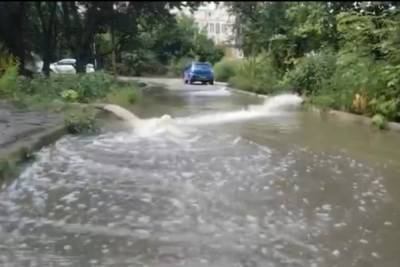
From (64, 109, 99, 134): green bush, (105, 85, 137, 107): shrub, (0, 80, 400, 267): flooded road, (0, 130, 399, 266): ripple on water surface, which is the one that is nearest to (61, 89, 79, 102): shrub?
(105, 85, 137, 107): shrub

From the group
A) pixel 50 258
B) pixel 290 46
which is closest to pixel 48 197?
pixel 50 258

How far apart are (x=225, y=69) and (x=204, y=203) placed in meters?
35.5

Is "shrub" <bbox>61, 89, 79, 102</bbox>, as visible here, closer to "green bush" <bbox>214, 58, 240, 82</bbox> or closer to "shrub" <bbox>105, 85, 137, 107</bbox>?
"shrub" <bbox>105, 85, 137, 107</bbox>

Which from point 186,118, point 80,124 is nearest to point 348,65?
point 186,118

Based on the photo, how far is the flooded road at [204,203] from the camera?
5328 mm

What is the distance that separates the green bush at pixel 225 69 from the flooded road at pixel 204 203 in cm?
2660

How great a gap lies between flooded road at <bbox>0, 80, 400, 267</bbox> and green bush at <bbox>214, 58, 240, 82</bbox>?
26.6 m

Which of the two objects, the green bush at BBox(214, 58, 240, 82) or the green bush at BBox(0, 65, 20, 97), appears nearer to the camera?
the green bush at BBox(0, 65, 20, 97)

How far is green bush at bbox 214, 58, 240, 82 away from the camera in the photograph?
39.3 m

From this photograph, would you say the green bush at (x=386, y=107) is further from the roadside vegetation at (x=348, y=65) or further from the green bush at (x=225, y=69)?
the green bush at (x=225, y=69)

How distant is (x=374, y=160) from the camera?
1055 cm

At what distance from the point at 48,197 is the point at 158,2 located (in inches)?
222

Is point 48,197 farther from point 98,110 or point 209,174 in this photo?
point 98,110

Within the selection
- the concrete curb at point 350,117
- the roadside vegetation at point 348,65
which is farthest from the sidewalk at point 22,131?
the concrete curb at point 350,117
